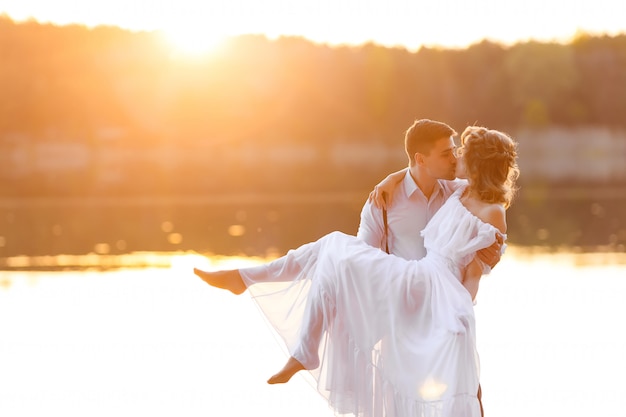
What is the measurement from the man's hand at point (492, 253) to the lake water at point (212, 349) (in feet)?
4.08

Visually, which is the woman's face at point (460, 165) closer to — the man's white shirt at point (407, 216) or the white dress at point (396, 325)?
the white dress at point (396, 325)

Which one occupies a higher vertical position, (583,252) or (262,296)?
(262,296)

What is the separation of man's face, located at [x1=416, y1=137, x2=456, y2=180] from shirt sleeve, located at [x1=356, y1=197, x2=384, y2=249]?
0.34m

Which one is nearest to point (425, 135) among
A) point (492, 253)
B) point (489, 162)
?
point (489, 162)

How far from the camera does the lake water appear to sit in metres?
5.93

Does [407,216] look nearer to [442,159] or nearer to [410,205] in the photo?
[410,205]

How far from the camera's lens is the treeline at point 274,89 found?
7356 centimetres

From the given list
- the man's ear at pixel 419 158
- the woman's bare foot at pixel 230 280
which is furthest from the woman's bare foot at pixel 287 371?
the man's ear at pixel 419 158

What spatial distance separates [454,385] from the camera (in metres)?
4.48

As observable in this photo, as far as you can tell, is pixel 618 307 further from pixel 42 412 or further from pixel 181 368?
pixel 42 412

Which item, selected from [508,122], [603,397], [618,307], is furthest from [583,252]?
[508,122]

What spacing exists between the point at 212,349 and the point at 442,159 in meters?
2.84

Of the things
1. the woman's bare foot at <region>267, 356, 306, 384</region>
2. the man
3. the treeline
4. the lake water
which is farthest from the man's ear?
the treeline

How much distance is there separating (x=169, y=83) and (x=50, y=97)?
8517 millimetres
